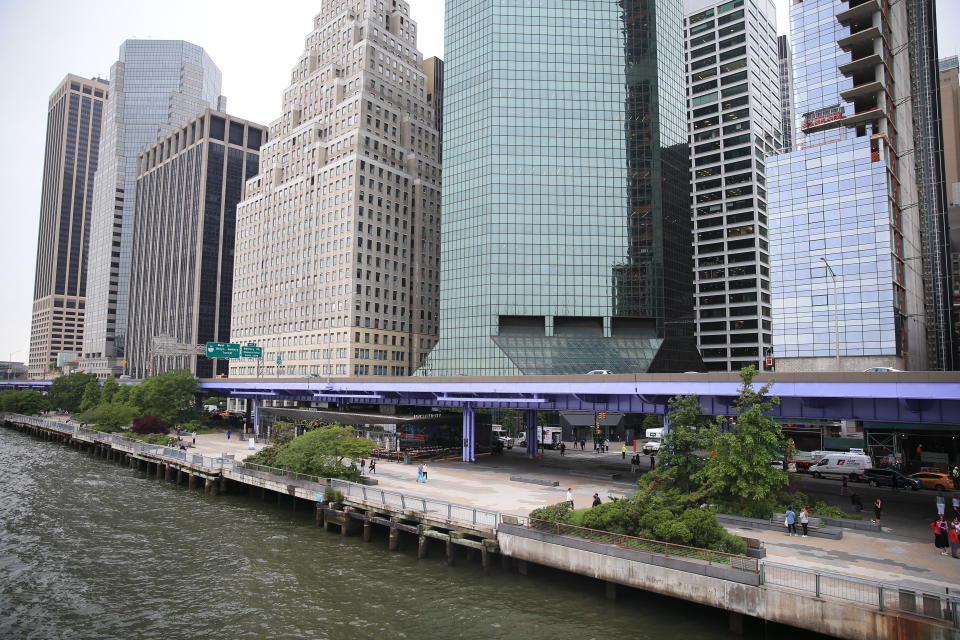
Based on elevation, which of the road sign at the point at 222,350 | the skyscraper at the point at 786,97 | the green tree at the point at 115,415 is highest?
the skyscraper at the point at 786,97

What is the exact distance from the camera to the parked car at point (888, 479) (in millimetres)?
48000

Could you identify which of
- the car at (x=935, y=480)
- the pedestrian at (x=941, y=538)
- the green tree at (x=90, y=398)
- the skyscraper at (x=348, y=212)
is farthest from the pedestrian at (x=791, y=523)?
the green tree at (x=90, y=398)

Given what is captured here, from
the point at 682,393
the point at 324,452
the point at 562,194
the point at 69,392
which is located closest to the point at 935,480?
the point at 682,393

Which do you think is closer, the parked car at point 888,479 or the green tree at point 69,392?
the parked car at point 888,479

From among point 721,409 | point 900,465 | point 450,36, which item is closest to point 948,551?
point 721,409

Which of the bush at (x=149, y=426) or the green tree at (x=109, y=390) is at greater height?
the green tree at (x=109, y=390)

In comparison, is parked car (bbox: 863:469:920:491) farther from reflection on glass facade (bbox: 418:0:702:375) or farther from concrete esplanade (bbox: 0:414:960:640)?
reflection on glass facade (bbox: 418:0:702:375)

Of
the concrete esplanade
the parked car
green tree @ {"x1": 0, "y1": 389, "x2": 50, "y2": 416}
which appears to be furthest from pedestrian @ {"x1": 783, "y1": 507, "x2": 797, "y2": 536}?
green tree @ {"x1": 0, "y1": 389, "x2": 50, "y2": 416}

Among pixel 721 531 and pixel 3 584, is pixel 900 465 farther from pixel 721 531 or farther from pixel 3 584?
pixel 3 584

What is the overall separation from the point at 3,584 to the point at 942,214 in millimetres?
125004

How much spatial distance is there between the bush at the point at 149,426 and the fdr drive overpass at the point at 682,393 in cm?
2211

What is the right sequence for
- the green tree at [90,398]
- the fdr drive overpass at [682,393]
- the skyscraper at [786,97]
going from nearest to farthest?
the fdr drive overpass at [682,393] < the green tree at [90,398] < the skyscraper at [786,97]

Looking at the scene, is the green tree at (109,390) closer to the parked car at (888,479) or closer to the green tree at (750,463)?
the green tree at (750,463)

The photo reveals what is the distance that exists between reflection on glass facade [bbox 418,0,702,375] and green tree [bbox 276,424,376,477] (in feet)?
174
